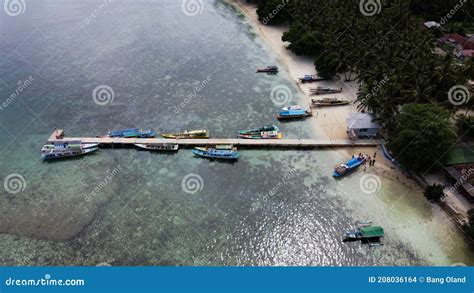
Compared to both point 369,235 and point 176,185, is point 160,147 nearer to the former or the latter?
point 176,185

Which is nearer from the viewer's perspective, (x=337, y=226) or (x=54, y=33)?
(x=337, y=226)

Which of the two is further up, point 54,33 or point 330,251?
point 330,251

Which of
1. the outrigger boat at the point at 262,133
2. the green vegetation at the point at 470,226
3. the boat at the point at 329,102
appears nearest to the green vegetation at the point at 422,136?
the green vegetation at the point at 470,226

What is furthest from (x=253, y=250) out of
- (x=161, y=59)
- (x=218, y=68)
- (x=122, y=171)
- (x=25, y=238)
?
(x=161, y=59)

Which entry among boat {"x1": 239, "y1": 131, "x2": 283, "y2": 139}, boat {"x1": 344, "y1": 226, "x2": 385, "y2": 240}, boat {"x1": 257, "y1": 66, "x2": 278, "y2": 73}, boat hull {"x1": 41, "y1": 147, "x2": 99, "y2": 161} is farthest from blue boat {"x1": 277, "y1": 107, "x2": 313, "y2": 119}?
boat hull {"x1": 41, "y1": 147, "x2": 99, "y2": 161}

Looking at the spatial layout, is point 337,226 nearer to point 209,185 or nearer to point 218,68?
point 209,185

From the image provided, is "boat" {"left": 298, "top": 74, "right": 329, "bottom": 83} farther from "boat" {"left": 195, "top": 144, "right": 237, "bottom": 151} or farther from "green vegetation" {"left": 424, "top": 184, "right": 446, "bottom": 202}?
"green vegetation" {"left": 424, "top": 184, "right": 446, "bottom": 202}

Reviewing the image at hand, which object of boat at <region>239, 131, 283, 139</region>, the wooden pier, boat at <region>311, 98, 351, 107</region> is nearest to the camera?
the wooden pier
